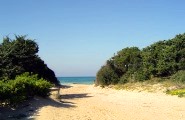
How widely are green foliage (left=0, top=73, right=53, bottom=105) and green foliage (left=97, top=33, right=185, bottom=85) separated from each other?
69.4ft

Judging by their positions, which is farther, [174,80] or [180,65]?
[180,65]

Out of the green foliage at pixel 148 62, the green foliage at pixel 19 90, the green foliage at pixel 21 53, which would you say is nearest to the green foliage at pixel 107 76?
the green foliage at pixel 148 62

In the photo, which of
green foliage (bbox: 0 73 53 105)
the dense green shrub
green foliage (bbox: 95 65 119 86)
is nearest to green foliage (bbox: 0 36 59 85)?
green foliage (bbox: 0 73 53 105)

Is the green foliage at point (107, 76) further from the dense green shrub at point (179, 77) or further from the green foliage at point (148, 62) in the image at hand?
the dense green shrub at point (179, 77)

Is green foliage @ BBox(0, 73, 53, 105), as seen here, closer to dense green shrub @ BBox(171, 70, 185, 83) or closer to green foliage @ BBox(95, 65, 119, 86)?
dense green shrub @ BBox(171, 70, 185, 83)

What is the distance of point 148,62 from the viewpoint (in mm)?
53531

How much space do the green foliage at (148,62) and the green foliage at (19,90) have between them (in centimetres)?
2116

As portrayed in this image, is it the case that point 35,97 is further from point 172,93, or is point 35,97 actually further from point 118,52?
point 118,52

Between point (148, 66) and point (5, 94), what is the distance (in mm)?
35438

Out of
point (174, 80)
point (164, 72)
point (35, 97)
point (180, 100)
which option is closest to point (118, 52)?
point (164, 72)

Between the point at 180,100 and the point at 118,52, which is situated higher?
the point at 118,52

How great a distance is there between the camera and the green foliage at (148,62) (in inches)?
1964

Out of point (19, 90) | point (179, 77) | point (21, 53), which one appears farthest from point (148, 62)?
point (19, 90)

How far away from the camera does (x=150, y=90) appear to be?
137ft
